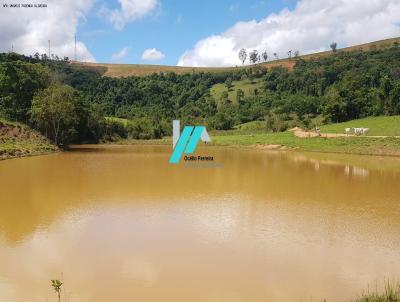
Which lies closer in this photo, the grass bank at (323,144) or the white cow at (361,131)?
the grass bank at (323,144)

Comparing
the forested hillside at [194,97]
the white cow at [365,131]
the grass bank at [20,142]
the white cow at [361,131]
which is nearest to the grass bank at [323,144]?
the white cow at [361,131]

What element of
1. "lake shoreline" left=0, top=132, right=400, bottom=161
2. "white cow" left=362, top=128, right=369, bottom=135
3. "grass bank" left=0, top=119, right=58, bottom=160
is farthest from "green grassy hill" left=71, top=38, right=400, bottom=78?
"grass bank" left=0, top=119, right=58, bottom=160

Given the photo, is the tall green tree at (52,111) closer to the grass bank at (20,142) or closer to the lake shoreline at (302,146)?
Result: the grass bank at (20,142)

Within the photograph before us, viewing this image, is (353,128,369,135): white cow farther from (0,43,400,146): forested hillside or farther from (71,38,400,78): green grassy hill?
(71,38,400,78): green grassy hill

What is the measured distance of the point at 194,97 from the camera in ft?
366

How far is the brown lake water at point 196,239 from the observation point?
8961 millimetres

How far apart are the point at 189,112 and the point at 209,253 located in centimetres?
8631

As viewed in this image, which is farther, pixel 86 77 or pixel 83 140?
pixel 86 77

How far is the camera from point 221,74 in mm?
127938

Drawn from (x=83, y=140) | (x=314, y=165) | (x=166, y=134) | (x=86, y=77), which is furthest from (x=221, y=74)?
(x=314, y=165)

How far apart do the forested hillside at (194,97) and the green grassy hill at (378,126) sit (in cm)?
599

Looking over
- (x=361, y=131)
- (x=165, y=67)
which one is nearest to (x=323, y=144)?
(x=361, y=131)

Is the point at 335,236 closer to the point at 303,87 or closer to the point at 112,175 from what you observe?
the point at 112,175

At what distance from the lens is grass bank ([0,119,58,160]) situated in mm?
39206
